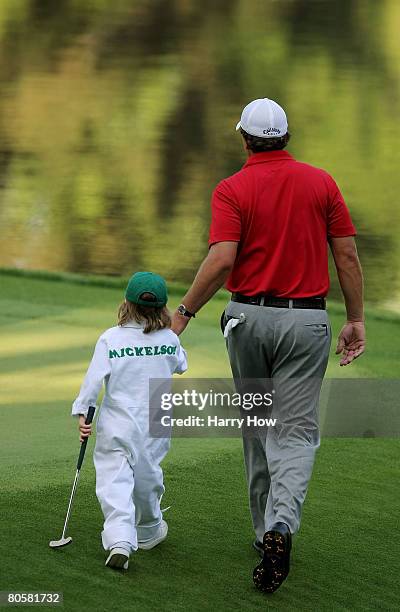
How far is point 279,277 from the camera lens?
3820 mm

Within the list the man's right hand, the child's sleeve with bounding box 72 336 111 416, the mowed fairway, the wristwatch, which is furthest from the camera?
the man's right hand

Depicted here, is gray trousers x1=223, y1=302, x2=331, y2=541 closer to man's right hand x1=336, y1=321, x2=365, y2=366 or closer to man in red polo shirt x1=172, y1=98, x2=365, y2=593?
man in red polo shirt x1=172, y1=98, x2=365, y2=593

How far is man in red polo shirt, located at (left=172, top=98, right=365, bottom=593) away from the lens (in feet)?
12.5

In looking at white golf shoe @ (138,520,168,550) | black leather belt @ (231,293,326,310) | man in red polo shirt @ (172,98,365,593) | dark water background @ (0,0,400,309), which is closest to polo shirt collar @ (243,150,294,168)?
man in red polo shirt @ (172,98,365,593)

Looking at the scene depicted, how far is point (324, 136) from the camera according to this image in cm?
1116

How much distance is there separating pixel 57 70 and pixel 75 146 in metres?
0.87

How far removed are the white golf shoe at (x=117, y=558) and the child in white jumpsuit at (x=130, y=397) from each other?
61 mm

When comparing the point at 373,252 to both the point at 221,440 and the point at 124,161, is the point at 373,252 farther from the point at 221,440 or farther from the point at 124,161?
the point at 221,440

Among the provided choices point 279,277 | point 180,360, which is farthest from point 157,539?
point 279,277

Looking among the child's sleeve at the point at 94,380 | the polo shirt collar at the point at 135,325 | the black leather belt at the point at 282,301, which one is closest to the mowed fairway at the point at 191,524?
the child's sleeve at the point at 94,380

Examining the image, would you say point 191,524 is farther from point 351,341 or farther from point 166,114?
point 166,114

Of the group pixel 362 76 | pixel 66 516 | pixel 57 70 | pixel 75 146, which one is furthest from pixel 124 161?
pixel 66 516

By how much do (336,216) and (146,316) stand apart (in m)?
0.60

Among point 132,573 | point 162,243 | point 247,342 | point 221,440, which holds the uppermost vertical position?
point 247,342
